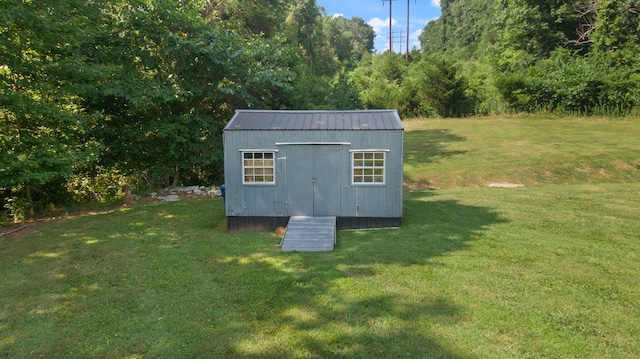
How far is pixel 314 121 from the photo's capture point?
10594 millimetres

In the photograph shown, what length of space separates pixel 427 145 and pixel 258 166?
15.2 m

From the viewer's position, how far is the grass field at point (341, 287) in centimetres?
486

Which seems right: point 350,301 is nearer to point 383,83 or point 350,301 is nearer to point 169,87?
point 169,87

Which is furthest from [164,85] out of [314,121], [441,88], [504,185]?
[441,88]

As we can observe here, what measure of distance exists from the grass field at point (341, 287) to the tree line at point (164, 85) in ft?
9.44

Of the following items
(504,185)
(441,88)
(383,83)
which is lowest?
(504,185)

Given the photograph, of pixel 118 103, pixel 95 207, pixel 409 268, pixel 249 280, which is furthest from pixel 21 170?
pixel 409 268

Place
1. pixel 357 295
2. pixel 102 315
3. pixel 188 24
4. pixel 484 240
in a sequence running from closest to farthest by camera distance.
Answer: pixel 102 315, pixel 357 295, pixel 484 240, pixel 188 24

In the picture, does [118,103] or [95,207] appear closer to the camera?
[95,207]

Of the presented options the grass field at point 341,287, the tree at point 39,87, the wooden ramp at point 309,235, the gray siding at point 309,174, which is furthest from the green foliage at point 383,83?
the wooden ramp at point 309,235

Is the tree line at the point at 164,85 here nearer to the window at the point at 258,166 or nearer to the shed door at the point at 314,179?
the window at the point at 258,166

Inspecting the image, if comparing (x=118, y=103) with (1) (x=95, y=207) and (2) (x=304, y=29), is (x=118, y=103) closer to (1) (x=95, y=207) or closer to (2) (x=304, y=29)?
(1) (x=95, y=207)

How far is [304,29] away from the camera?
4362cm

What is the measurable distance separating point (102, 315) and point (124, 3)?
43.7ft
